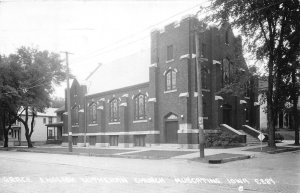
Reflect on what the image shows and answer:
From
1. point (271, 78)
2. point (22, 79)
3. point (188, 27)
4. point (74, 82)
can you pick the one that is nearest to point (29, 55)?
point (22, 79)

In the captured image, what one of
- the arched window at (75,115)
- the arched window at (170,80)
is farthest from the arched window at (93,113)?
the arched window at (170,80)

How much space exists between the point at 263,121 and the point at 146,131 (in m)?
18.8

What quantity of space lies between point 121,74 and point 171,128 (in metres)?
12.4

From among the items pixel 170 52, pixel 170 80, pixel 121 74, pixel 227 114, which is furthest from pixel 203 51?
pixel 121 74

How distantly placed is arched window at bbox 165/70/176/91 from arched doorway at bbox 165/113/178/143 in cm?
248

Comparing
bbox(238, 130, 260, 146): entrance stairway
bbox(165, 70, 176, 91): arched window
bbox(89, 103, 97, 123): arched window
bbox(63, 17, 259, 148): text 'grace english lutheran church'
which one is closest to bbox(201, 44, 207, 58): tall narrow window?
bbox(63, 17, 259, 148): text 'grace english lutheran church'

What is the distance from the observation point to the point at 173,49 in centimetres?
3133

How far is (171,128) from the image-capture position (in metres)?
31.2

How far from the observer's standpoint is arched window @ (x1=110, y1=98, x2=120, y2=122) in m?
38.9

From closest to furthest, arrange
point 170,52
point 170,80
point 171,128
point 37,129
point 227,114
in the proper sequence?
point 171,128 < point 170,80 < point 170,52 < point 227,114 < point 37,129

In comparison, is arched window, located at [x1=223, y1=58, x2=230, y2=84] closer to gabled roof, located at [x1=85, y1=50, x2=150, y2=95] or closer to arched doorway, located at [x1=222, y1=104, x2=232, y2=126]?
arched doorway, located at [x1=222, y1=104, x2=232, y2=126]

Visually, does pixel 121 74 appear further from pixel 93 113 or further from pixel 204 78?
pixel 204 78

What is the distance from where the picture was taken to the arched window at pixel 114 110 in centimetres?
3887

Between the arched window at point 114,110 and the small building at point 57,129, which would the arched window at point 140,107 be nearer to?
the arched window at point 114,110
